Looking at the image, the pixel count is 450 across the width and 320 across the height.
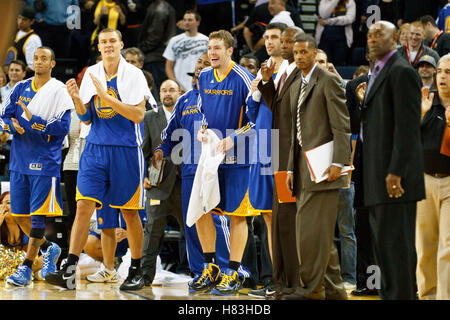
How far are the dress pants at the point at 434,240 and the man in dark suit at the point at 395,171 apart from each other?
779mm

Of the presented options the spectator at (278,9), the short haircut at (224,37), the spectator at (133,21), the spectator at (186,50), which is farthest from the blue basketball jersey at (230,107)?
the spectator at (133,21)

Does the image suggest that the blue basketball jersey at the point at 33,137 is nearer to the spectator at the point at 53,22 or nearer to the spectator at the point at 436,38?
the spectator at the point at 53,22

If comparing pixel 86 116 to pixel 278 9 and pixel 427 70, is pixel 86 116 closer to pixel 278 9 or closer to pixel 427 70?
pixel 427 70

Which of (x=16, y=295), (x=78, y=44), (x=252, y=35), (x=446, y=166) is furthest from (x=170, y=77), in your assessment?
(x=446, y=166)

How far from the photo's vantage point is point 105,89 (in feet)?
21.6

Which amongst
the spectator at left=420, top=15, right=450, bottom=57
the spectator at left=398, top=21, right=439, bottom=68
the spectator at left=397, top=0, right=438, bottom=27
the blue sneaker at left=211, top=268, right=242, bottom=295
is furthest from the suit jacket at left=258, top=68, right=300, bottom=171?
the spectator at left=397, top=0, right=438, bottom=27

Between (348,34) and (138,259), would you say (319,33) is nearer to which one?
(348,34)

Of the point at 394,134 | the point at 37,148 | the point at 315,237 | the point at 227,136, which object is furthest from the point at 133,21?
the point at 394,134

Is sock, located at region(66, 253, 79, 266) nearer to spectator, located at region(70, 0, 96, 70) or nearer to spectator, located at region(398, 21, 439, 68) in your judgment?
spectator, located at region(398, 21, 439, 68)

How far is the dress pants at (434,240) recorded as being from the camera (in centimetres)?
489

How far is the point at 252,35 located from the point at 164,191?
4.16 meters

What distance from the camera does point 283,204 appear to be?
5.35m

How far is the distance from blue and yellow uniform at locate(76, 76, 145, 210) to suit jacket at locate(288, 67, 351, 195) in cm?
197

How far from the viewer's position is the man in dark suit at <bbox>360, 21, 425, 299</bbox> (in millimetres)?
4164
